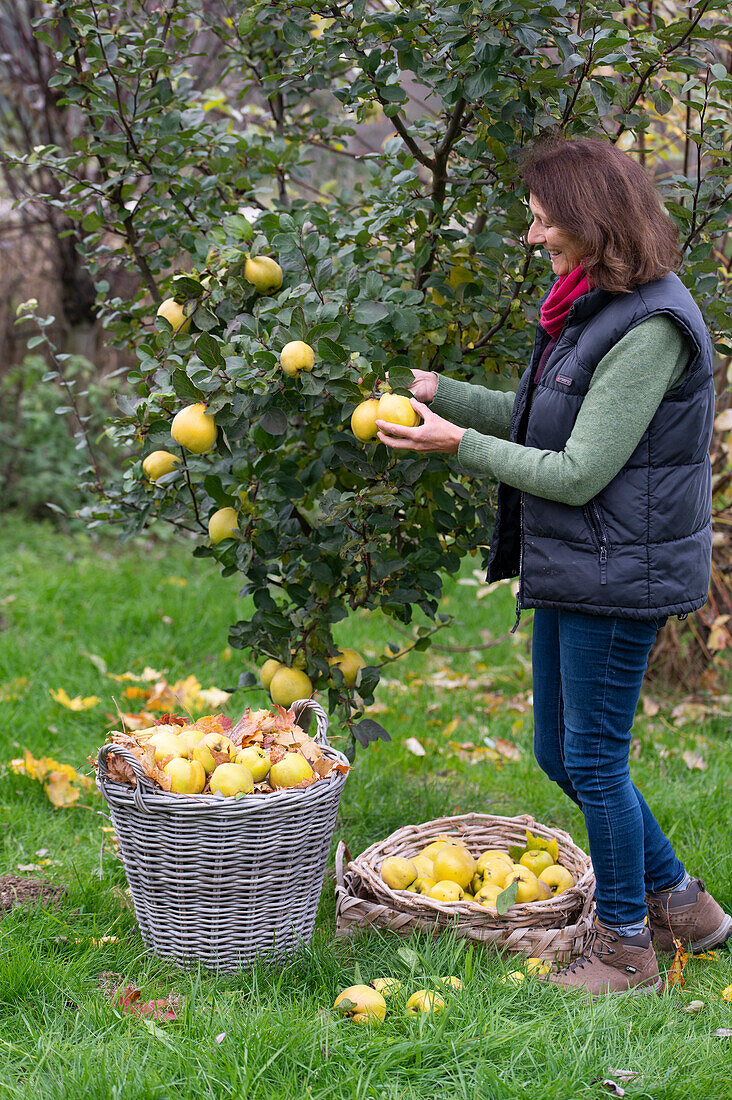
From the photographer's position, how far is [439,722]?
376cm

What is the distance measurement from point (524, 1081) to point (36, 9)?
6064 millimetres

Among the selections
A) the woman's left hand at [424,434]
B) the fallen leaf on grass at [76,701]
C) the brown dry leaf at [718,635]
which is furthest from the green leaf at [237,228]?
the brown dry leaf at [718,635]

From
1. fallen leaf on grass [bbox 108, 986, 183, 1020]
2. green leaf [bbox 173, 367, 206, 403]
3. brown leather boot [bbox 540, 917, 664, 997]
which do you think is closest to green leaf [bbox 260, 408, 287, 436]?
green leaf [bbox 173, 367, 206, 403]

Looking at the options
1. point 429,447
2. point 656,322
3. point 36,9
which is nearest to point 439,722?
point 429,447

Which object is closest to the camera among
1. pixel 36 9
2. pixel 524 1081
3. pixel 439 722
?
pixel 524 1081

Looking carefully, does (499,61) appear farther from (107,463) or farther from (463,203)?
(107,463)

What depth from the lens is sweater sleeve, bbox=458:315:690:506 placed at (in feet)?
5.96

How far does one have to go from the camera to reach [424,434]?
1.99m

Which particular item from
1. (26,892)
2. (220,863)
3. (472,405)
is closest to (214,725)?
(220,863)

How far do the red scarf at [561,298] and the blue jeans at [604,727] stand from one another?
0.60 metres

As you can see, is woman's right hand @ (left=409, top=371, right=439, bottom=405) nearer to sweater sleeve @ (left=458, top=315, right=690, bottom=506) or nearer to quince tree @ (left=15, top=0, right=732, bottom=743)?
quince tree @ (left=15, top=0, right=732, bottom=743)

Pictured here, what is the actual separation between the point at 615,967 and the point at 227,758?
3.05ft

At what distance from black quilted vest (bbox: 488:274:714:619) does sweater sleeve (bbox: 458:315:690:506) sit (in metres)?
0.03

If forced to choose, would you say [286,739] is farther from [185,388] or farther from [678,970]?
[678,970]
